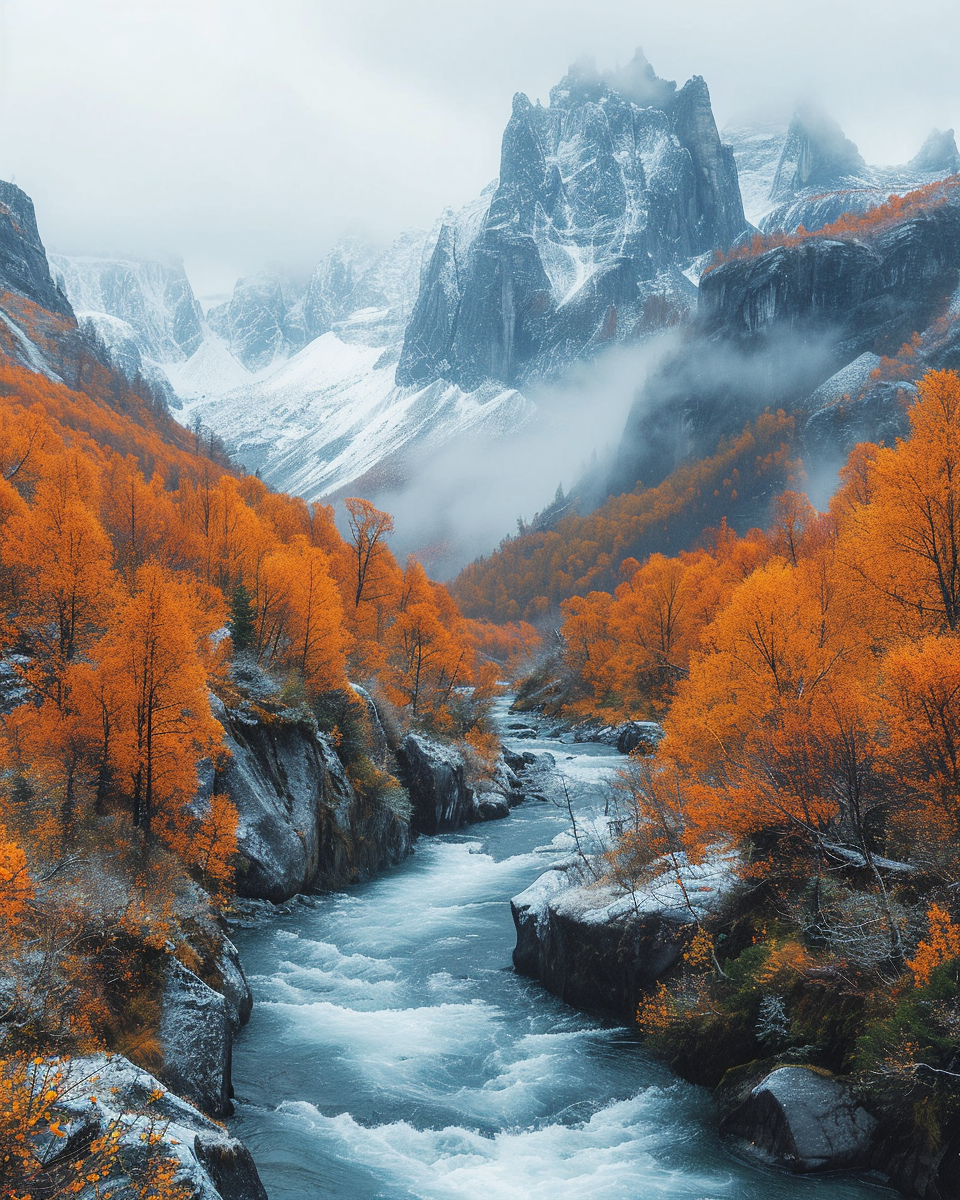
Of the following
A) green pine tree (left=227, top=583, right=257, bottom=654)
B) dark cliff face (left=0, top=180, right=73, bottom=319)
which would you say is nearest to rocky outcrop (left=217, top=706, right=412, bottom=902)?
green pine tree (left=227, top=583, right=257, bottom=654)

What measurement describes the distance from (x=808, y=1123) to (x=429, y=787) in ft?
106

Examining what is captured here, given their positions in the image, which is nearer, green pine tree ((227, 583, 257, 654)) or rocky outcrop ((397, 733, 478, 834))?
green pine tree ((227, 583, 257, 654))

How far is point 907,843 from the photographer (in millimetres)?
18031

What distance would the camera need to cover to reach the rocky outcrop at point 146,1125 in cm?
1063

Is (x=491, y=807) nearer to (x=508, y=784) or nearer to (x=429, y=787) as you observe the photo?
(x=508, y=784)

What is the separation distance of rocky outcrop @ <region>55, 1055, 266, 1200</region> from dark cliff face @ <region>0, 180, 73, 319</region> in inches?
6116

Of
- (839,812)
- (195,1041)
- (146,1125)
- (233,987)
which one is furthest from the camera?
(233,987)

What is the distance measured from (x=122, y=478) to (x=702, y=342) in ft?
518

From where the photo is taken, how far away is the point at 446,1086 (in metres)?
18.7

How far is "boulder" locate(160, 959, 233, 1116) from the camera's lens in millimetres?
15594

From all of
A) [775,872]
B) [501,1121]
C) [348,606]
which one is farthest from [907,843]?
[348,606]

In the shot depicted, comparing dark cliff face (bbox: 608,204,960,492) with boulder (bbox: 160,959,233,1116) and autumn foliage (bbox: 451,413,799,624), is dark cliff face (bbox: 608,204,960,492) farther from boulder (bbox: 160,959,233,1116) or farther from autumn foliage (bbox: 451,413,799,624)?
boulder (bbox: 160,959,233,1116)

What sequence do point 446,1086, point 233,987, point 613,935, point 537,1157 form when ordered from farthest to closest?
point 613,935
point 233,987
point 446,1086
point 537,1157

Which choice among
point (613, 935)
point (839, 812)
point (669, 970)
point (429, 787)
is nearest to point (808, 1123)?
point (669, 970)
